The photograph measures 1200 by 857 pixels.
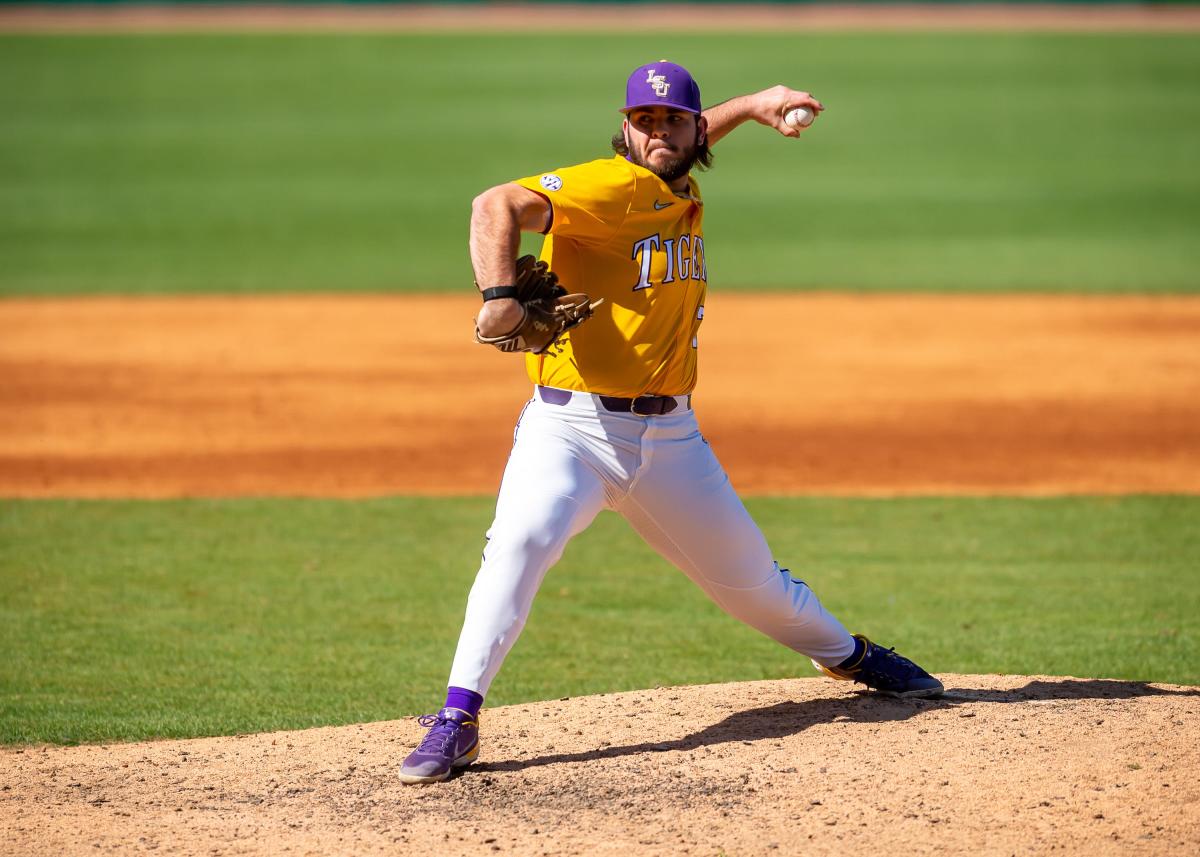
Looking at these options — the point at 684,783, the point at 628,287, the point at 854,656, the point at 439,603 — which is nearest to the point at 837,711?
the point at 854,656

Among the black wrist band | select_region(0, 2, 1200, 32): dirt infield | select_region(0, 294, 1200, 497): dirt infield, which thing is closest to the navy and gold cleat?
the black wrist band

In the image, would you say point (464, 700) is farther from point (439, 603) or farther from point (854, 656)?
point (439, 603)

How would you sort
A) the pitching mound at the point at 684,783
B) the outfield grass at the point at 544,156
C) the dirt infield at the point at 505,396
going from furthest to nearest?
the outfield grass at the point at 544,156
the dirt infield at the point at 505,396
the pitching mound at the point at 684,783

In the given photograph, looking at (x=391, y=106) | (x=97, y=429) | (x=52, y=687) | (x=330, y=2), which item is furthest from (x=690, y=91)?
(x=330, y=2)

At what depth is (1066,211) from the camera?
20.4 meters

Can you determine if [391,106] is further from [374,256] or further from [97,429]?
[97,429]

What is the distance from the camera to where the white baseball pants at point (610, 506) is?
4.57 metres

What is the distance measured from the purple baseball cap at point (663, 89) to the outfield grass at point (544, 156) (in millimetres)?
11388

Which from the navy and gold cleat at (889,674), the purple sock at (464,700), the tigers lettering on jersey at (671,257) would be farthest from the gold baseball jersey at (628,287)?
the navy and gold cleat at (889,674)

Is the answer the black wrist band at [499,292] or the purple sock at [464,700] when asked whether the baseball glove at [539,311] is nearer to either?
the black wrist band at [499,292]

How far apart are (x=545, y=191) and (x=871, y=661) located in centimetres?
206

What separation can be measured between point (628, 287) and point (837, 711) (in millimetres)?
1644

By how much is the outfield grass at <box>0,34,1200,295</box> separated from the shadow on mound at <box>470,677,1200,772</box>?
10880mm

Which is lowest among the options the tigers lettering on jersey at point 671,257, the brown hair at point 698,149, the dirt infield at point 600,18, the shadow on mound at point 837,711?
the shadow on mound at point 837,711
